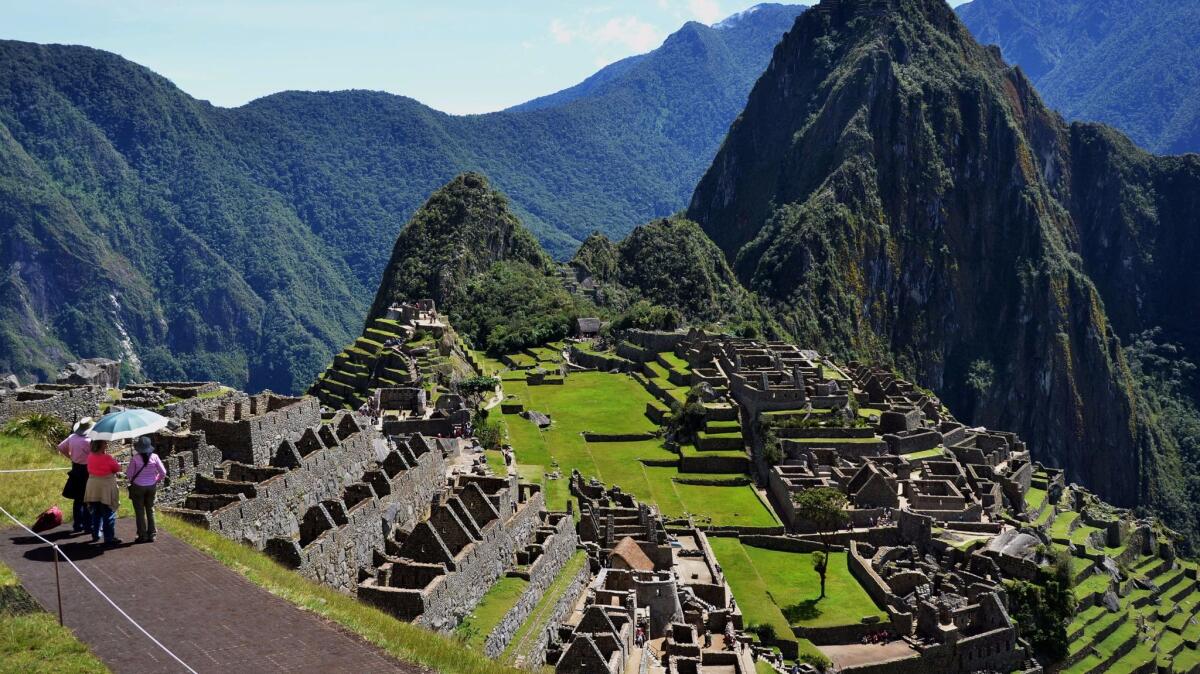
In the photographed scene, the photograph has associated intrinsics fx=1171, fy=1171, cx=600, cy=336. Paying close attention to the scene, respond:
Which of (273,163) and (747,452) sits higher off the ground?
(273,163)

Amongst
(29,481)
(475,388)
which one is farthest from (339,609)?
(475,388)

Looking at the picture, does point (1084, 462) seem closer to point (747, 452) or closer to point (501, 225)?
point (501, 225)

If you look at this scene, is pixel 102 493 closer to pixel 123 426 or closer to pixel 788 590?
pixel 123 426

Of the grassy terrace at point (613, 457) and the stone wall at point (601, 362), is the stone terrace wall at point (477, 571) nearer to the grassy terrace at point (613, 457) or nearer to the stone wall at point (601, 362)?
the grassy terrace at point (613, 457)

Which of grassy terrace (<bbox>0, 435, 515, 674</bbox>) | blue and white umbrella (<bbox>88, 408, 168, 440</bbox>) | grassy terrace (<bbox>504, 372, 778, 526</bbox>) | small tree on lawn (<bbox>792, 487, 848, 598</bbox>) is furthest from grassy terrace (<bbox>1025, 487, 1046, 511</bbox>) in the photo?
blue and white umbrella (<bbox>88, 408, 168, 440</bbox>)

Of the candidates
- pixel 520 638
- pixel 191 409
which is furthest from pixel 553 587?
pixel 191 409
